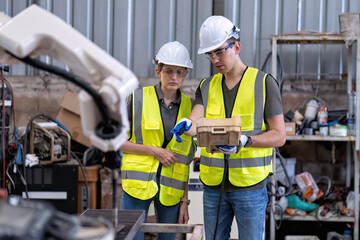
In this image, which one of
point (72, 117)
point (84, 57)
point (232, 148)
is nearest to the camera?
point (84, 57)

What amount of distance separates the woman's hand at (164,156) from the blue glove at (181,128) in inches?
4.9

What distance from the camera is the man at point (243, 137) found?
6.43ft

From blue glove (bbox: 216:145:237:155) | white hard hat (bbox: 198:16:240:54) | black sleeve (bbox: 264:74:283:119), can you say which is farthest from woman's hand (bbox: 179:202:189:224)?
white hard hat (bbox: 198:16:240:54)

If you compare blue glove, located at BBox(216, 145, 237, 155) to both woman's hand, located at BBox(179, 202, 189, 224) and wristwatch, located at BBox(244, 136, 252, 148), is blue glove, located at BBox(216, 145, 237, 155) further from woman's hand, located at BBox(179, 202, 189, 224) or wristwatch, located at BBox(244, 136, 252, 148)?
woman's hand, located at BBox(179, 202, 189, 224)

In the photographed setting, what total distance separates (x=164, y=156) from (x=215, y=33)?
62 cm

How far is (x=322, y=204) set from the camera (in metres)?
3.54

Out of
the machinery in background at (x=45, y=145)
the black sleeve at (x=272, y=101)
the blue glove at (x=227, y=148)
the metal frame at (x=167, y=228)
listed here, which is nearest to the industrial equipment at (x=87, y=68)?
the metal frame at (x=167, y=228)

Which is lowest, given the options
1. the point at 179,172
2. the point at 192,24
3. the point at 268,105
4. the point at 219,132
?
the point at 179,172

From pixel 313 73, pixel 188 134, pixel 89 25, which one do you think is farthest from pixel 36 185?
pixel 313 73

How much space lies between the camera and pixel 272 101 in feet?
6.48

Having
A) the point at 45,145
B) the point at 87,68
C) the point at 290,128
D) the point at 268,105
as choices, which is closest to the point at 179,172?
the point at 268,105

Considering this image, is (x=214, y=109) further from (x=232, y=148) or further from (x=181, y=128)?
(x=232, y=148)

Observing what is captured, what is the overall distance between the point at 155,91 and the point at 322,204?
6.41 feet

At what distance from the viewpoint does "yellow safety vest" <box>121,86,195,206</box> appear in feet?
6.98
